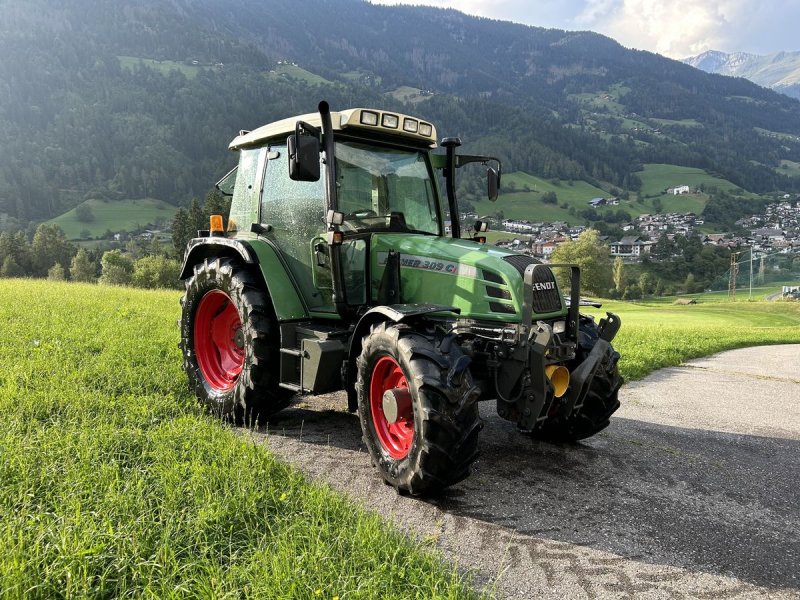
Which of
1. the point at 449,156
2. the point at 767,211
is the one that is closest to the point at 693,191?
the point at 767,211

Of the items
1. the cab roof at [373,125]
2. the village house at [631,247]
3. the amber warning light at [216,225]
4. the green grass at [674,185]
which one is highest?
the green grass at [674,185]

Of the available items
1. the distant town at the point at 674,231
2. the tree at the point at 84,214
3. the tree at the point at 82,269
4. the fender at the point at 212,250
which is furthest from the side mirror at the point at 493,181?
the tree at the point at 84,214

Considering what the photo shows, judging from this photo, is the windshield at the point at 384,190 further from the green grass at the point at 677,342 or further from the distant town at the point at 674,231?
the distant town at the point at 674,231

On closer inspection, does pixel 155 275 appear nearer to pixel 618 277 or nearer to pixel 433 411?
pixel 433 411

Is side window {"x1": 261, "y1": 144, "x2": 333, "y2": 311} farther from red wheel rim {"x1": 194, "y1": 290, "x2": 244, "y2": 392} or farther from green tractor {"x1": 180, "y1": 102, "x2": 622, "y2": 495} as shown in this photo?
red wheel rim {"x1": 194, "y1": 290, "x2": 244, "y2": 392}

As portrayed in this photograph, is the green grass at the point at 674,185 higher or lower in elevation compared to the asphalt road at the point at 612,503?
Result: higher

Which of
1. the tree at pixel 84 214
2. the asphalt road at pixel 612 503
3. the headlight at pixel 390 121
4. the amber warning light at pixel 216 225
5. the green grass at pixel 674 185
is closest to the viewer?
the asphalt road at pixel 612 503

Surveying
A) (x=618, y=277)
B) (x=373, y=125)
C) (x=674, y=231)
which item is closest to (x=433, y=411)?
(x=373, y=125)

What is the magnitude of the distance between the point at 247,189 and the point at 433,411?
3.37 metres

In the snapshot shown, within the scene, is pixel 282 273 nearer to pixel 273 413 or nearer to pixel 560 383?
pixel 273 413

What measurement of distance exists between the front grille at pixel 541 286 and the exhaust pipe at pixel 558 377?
43cm

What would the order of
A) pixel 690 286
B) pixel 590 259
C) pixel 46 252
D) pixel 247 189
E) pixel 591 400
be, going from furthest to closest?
1. pixel 690 286
2. pixel 590 259
3. pixel 46 252
4. pixel 247 189
5. pixel 591 400

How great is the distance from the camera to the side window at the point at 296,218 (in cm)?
500

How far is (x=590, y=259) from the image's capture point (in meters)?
56.0
